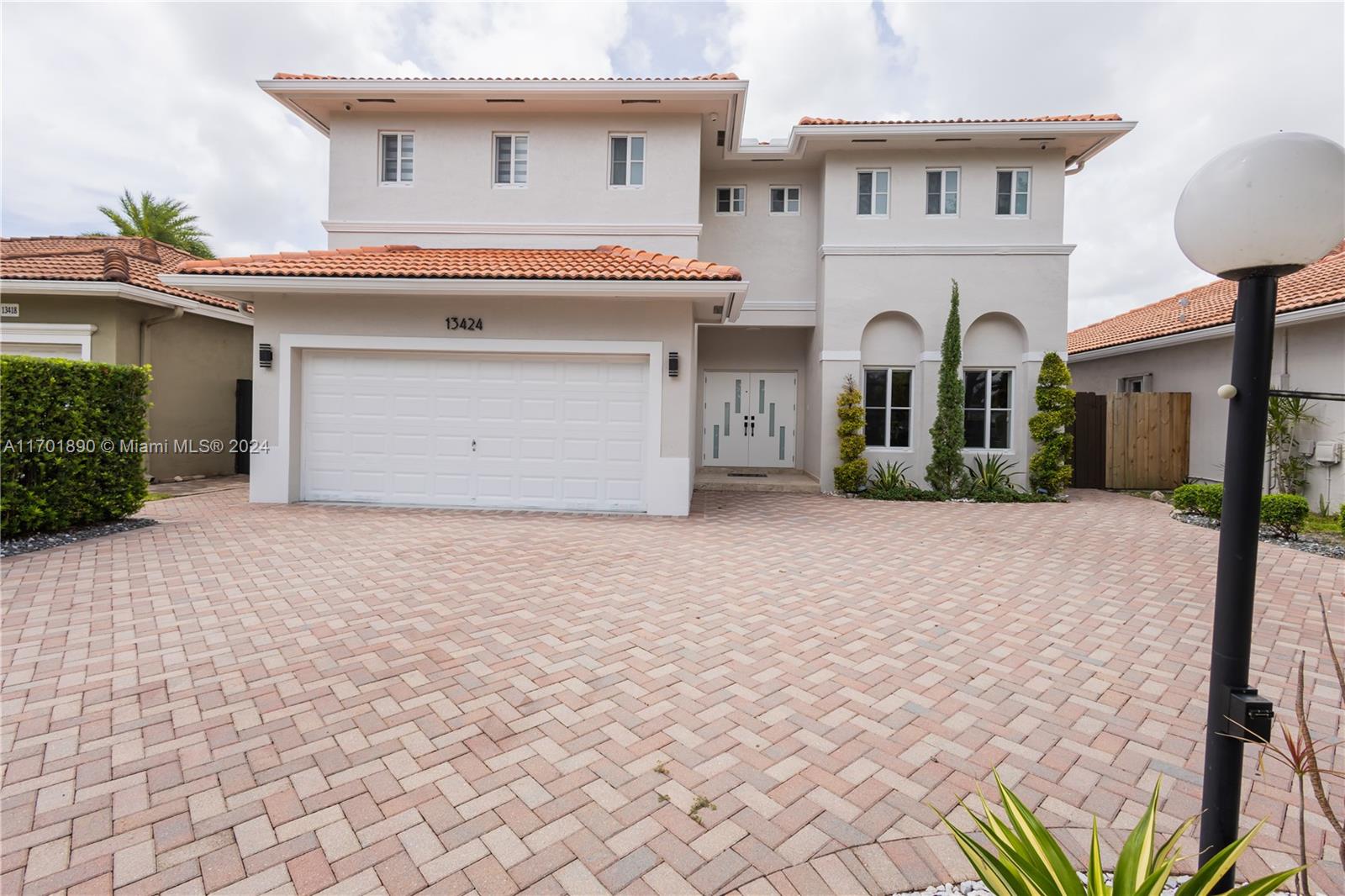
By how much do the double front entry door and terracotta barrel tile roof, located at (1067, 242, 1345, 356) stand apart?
8.16 metres

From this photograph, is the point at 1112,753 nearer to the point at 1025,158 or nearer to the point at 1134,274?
the point at 1025,158

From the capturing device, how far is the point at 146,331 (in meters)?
12.0

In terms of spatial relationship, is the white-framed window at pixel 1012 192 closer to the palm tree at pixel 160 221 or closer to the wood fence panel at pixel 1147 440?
the wood fence panel at pixel 1147 440

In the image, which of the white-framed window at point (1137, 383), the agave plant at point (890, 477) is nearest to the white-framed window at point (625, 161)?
the agave plant at point (890, 477)

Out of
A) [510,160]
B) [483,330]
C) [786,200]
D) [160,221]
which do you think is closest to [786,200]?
[786,200]

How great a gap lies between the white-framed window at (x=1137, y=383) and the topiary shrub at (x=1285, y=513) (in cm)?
760

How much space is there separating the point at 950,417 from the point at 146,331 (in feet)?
52.7

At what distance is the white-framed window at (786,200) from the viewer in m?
14.0

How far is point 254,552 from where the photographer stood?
21.9 feet

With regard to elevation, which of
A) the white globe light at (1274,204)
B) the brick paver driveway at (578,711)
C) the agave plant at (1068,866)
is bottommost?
the brick paver driveway at (578,711)

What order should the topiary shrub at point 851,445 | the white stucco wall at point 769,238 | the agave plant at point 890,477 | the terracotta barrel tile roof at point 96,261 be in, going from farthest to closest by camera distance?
the white stucco wall at point 769,238 < the agave plant at point 890,477 < the topiary shrub at point 851,445 < the terracotta barrel tile roof at point 96,261

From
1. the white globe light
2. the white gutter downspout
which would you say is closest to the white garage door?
the white gutter downspout

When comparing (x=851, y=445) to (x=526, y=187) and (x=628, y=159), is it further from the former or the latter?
(x=526, y=187)

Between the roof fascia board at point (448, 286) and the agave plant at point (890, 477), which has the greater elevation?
the roof fascia board at point (448, 286)
